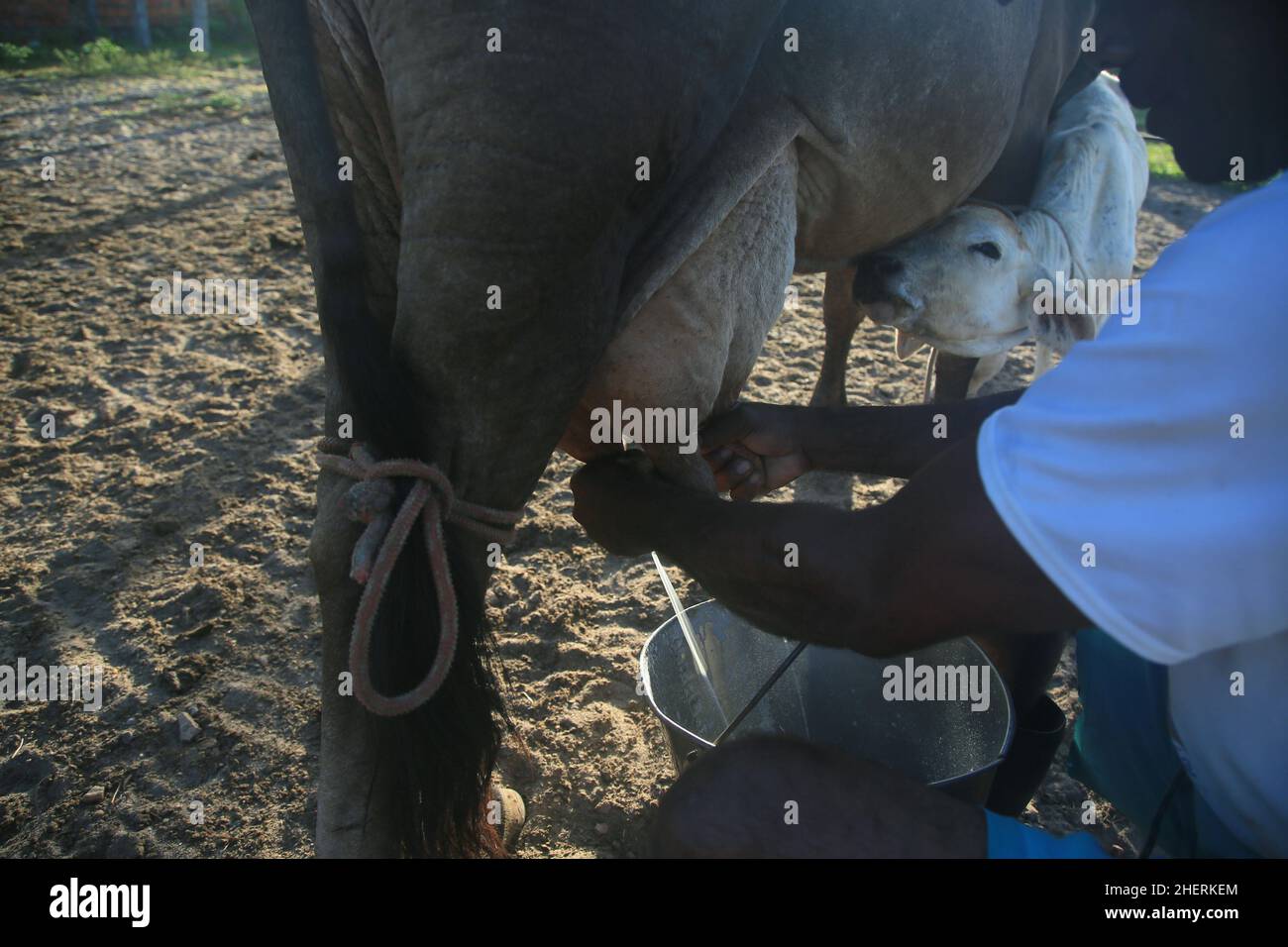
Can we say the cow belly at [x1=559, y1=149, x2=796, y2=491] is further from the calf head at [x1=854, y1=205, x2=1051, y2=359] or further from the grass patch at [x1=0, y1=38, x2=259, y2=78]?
the grass patch at [x1=0, y1=38, x2=259, y2=78]

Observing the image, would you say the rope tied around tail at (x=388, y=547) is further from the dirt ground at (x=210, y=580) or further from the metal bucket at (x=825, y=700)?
the dirt ground at (x=210, y=580)

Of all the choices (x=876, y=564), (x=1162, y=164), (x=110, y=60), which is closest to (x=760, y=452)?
(x=876, y=564)

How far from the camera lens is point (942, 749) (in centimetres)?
215

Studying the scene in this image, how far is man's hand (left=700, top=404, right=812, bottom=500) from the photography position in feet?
7.15

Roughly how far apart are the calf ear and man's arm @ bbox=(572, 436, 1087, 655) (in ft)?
4.70

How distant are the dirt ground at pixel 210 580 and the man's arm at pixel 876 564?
2.81 ft

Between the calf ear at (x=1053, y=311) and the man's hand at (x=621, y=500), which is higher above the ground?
the calf ear at (x=1053, y=311)

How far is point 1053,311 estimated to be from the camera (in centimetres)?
275

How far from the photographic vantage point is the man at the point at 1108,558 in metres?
1.11

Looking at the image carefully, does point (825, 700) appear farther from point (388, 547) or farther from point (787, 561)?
point (388, 547)

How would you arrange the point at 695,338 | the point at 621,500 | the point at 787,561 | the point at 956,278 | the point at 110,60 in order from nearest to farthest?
the point at 787,561, the point at 695,338, the point at 621,500, the point at 956,278, the point at 110,60

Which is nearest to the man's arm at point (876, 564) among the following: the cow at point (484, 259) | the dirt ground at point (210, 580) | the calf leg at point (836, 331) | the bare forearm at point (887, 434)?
the cow at point (484, 259)

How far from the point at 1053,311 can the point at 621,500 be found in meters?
1.57

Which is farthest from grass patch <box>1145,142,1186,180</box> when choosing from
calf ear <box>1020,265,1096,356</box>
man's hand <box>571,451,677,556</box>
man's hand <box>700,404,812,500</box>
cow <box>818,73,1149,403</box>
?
man's hand <box>571,451,677,556</box>
